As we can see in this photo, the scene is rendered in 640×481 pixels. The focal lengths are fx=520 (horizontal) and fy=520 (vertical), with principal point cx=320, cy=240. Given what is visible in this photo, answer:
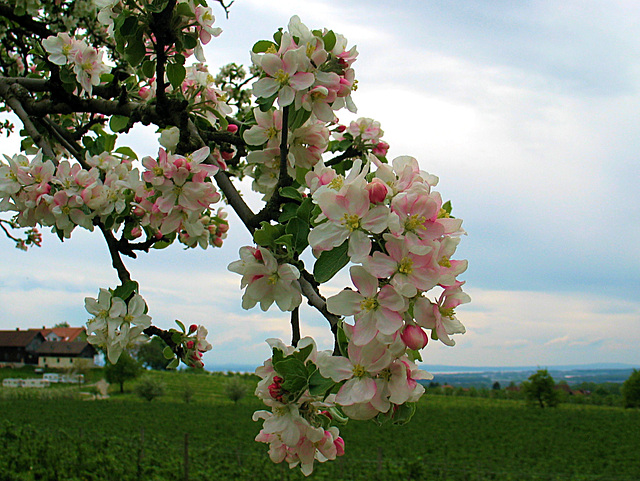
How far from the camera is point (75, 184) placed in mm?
2090

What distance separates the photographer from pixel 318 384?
1109 mm

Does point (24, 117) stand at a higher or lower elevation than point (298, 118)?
→ higher

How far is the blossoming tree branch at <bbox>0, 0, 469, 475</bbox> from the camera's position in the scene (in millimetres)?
1031

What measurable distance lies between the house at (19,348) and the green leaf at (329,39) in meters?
71.3

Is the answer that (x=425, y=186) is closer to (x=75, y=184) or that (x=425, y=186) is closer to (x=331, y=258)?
(x=331, y=258)

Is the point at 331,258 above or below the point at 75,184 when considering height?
below

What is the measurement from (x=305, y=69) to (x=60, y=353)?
68.4 m

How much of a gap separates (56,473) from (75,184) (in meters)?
7.63

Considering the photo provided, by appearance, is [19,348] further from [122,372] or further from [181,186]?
[181,186]

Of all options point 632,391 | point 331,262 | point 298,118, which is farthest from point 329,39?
point 632,391

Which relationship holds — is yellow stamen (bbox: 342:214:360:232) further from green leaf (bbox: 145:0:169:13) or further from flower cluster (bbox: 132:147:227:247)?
green leaf (bbox: 145:0:169:13)

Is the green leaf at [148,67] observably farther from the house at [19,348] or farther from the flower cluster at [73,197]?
the house at [19,348]

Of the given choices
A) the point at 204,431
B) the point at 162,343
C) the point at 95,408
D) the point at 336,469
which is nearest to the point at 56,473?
the point at 336,469

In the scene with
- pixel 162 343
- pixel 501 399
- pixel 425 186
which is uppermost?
pixel 425 186
